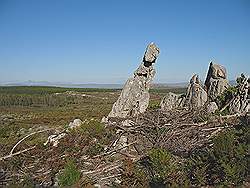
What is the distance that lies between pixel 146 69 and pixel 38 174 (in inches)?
472

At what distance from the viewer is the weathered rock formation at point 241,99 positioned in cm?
1682

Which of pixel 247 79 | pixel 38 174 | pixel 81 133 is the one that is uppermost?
pixel 247 79

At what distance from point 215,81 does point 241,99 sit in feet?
12.7

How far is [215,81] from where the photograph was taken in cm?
2111

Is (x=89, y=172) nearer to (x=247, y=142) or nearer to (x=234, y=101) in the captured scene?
(x=247, y=142)

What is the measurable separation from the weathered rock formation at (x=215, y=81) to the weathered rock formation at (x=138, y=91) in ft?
12.8

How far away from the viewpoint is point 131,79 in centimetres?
2064

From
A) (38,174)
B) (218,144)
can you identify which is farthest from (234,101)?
(38,174)

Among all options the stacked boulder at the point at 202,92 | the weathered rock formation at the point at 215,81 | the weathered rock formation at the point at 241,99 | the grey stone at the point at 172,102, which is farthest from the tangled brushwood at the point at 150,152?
the grey stone at the point at 172,102

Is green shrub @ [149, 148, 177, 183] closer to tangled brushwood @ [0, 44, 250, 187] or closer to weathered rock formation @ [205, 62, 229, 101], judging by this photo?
tangled brushwood @ [0, 44, 250, 187]

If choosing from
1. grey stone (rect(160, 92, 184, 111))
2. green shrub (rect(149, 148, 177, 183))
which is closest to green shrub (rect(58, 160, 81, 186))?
green shrub (rect(149, 148, 177, 183))

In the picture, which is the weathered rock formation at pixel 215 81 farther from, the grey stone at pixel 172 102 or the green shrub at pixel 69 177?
the green shrub at pixel 69 177

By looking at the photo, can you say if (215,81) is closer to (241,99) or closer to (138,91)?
(241,99)

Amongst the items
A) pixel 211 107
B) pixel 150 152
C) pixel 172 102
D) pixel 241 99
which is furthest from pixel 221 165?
pixel 172 102
